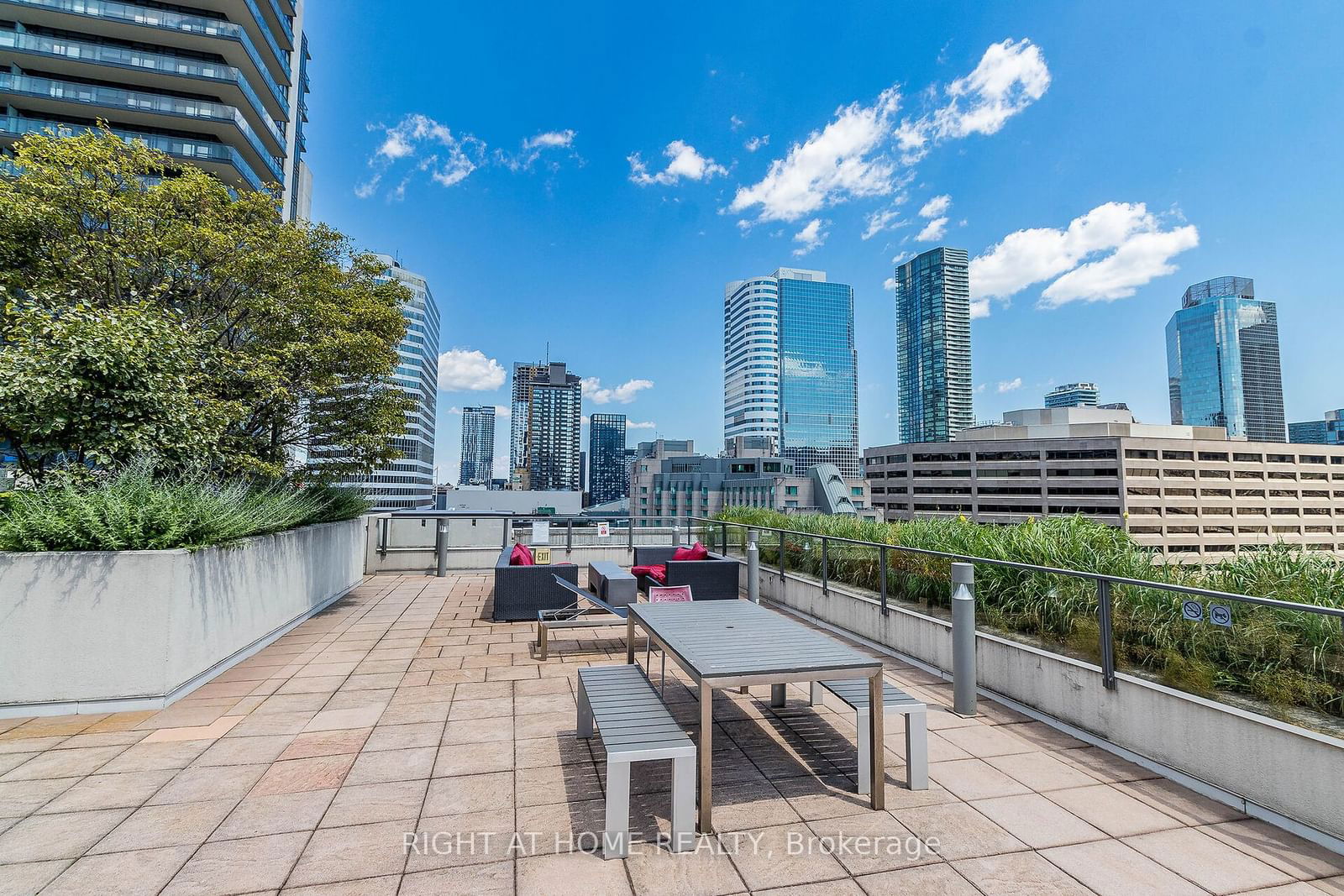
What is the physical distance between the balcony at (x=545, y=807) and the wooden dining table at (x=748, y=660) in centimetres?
34

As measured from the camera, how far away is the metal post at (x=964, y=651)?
4613mm

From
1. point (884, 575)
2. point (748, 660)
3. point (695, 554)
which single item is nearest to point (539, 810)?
point (748, 660)

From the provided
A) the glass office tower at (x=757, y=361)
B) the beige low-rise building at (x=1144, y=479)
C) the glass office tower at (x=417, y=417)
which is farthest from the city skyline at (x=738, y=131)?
the glass office tower at (x=757, y=361)

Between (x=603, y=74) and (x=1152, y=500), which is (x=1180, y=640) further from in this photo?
(x=1152, y=500)

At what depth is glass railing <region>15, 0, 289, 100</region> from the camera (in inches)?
1522

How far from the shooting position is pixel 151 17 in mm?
40219

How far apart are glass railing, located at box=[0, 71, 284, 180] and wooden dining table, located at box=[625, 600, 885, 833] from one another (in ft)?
178

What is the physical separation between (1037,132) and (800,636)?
39081mm

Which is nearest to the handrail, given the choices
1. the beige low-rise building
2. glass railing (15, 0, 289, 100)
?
glass railing (15, 0, 289, 100)

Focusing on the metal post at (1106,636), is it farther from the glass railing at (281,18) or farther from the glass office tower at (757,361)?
the glass office tower at (757,361)

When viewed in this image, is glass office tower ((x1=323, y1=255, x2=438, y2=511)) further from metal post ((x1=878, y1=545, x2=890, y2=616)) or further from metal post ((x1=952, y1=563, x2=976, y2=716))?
metal post ((x1=952, y1=563, x2=976, y2=716))

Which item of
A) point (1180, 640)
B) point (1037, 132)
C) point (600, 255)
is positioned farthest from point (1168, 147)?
point (1180, 640)

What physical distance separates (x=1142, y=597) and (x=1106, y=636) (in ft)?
1.16

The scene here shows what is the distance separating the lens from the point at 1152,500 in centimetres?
9256
